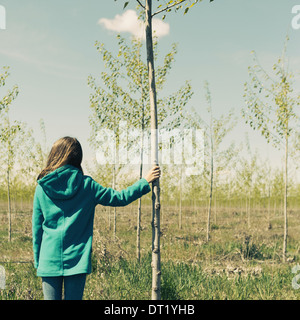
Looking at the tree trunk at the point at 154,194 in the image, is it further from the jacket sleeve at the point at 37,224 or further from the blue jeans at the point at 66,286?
the jacket sleeve at the point at 37,224

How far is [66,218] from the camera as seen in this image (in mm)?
2451

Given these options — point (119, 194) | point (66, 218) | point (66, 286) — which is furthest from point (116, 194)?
point (66, 286)

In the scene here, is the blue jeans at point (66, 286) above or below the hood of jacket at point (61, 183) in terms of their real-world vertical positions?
below

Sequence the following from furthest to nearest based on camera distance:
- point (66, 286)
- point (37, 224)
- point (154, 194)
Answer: point (154, 194), point (37, 224), point (66, 286)

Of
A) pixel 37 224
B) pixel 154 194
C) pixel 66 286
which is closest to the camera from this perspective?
pixel 66 286

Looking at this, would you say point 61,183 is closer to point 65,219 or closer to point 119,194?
point 65,219

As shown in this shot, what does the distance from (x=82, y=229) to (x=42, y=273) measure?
16.3 inches

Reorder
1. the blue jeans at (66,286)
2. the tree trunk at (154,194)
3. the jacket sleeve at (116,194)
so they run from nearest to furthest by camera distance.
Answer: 1. the blue jeans at (66,286)
2. the jacket sleeve at (116,194)
3. the tree trunk at (154,194)

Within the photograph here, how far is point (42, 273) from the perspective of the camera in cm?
242

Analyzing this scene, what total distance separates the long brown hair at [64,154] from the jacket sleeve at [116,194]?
24 centimetres

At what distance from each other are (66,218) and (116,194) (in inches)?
15.9

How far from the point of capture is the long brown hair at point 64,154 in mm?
2496

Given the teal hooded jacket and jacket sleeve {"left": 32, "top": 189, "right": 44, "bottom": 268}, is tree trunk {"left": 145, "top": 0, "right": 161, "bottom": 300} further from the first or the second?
jacket sleeve {"left": 32, "top": 189, "right": 44, "bottom": 268}

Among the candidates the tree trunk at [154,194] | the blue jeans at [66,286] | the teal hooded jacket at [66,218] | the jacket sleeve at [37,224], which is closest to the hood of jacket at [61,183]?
the teal hooded jacket at [66,218]
